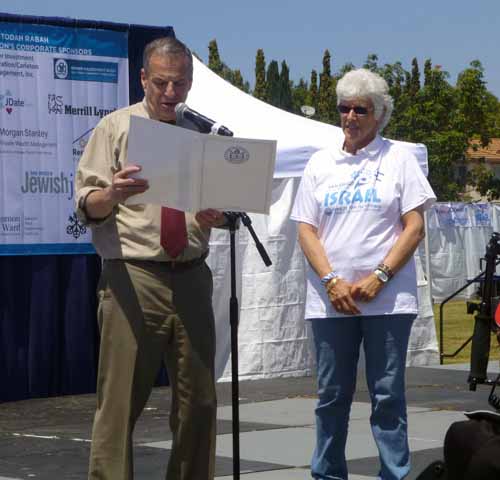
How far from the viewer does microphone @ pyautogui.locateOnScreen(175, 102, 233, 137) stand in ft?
17.3

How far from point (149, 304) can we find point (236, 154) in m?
0.70

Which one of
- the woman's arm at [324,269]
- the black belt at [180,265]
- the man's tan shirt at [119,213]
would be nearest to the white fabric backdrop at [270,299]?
the woman's arm at [324,269]

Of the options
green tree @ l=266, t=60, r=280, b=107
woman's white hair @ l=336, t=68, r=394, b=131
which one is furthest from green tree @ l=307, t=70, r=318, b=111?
woman's white hair @ l=336, t=68, r=394, b=131

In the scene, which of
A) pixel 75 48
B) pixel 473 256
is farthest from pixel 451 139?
pixel 75 48

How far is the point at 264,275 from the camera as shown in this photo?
12609mm

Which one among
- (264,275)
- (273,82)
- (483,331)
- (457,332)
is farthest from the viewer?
(273,82)

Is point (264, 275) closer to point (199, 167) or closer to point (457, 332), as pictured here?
point (199, 167)

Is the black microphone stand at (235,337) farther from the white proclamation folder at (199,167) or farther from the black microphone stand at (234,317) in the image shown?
the white proclamation folder at (199,167)

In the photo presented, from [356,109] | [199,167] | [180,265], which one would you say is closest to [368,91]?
[356,109]

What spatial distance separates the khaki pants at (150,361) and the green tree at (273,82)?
103 metres

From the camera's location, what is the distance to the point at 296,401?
10.9 m

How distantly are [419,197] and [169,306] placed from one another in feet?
4.51

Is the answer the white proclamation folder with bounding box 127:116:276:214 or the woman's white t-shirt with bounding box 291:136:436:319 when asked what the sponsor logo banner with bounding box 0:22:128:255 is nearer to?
the woman's white t-shirt with bounding box 291:136:436:319

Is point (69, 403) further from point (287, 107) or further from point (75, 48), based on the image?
point (287, 107)
